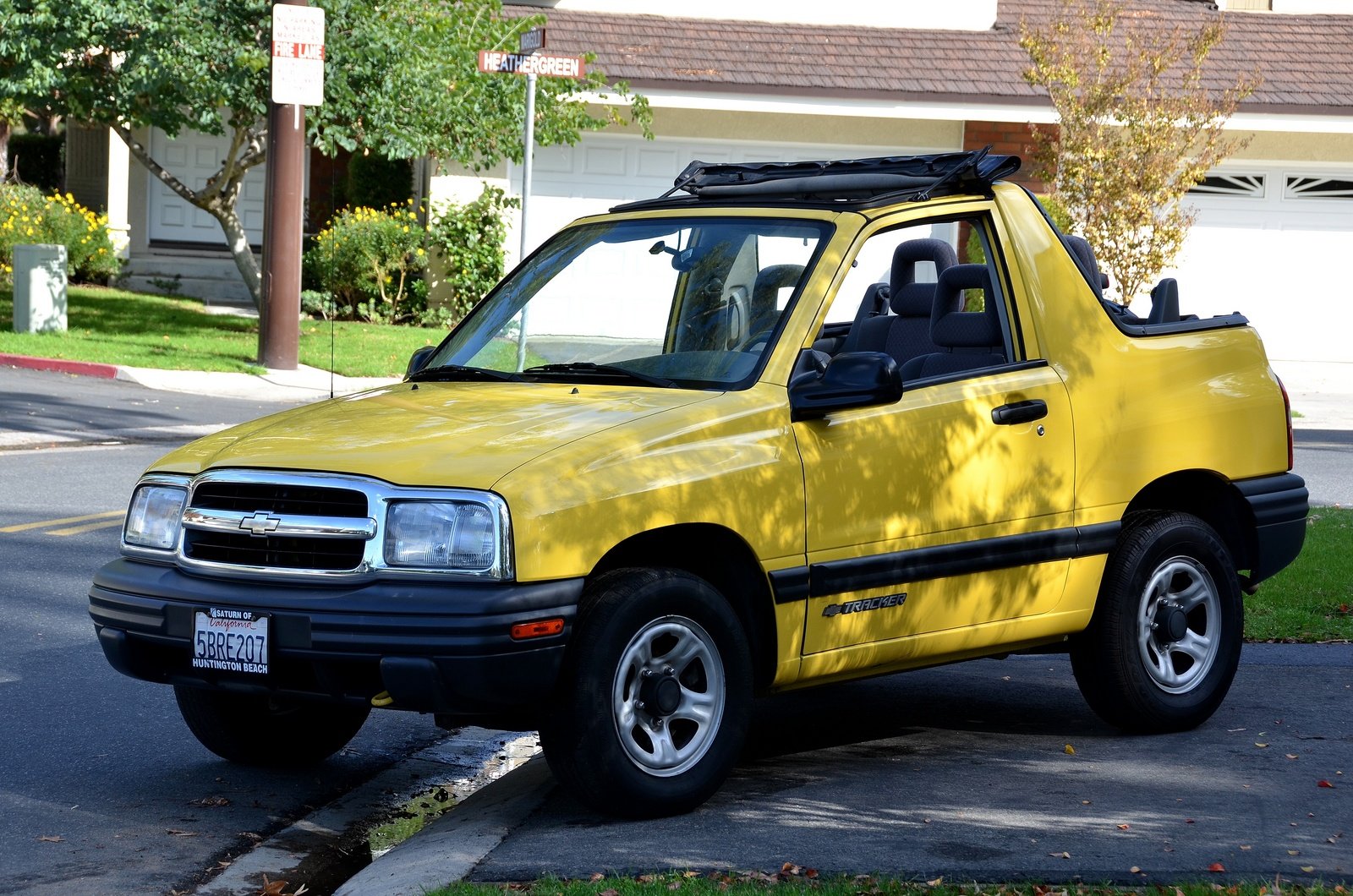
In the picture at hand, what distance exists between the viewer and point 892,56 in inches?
953

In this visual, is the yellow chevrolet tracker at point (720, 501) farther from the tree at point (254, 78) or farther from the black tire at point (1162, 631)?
the tree at point (254, 78)

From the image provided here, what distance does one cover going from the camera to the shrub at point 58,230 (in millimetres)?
23562

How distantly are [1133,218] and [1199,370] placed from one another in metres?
13.7

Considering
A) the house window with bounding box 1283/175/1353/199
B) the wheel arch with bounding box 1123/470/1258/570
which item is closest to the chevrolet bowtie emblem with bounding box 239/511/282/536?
the wheel arch with bounding box 1123/470/1258/570

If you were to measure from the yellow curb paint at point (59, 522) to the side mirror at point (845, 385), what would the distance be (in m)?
6.24

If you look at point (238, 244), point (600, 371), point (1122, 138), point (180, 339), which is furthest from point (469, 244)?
point (600, 371)

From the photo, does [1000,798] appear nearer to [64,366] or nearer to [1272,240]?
[64,366]

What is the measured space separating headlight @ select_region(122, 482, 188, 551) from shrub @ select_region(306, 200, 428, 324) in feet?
58.1

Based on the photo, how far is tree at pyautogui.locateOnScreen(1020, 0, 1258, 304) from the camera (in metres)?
19.7

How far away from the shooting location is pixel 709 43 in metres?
24.4

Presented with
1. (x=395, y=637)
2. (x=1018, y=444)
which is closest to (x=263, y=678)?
(x=395, y=637)

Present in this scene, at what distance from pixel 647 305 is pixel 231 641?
6.08ft

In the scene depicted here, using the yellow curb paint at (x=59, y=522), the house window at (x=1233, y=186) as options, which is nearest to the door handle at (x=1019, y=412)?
the yellow curb paint at (x=59, y=522)

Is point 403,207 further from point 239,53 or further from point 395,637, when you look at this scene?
point 395,637
